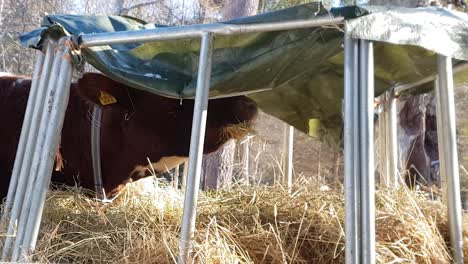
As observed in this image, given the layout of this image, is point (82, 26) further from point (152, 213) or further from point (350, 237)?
point (350, 237)

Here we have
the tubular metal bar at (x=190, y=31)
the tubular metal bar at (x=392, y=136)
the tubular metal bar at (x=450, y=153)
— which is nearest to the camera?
the tubular metal bar at (x=190, y=31)

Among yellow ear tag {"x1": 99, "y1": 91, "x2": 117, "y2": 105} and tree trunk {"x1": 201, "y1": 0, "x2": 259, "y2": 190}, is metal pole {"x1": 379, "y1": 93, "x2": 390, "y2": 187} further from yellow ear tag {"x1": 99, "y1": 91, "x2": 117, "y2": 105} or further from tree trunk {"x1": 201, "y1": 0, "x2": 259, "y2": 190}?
tree trunk {"x1": 201, "y1": 0, "x2": 259, "y2": 190}

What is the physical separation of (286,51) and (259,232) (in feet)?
3.53

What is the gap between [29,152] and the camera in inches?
133

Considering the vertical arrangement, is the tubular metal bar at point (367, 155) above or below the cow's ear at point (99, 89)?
below

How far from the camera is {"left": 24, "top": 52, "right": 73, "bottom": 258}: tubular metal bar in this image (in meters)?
3.11

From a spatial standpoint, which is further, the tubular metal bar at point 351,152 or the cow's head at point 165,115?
the cow's head at point 165,115

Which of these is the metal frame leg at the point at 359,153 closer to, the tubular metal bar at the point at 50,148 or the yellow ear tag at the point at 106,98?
the tubular metal bar at the point at 50,148

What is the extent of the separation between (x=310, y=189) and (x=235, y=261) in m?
1.11

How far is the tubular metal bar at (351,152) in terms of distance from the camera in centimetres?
253

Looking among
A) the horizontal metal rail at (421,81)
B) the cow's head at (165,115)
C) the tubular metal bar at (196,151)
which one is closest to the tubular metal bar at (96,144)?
the cow's head at (165,115)

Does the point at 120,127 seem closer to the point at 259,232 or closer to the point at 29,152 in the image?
the point at 29,152

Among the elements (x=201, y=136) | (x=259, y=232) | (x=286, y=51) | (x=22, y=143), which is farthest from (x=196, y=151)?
(x=22, y=143)

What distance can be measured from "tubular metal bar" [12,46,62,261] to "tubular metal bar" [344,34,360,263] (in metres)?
1.84
